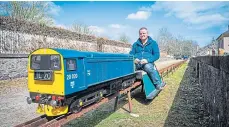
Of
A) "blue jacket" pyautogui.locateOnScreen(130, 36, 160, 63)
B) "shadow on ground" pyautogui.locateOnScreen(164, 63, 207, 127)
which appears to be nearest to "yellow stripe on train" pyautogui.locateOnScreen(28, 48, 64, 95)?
"shadow on ground" pyautogui.locateOnScreen(164, 63, 207, 127)

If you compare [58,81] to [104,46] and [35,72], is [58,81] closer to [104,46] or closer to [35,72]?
[35,72]

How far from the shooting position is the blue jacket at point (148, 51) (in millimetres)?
7645

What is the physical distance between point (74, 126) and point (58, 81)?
2.46 metres

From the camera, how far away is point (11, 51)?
13.1m

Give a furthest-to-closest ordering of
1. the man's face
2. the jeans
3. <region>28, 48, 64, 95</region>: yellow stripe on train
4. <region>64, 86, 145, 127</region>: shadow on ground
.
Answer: the jeans, the man's face, <region>64, 86, 145, 127</region>: shadow on ground, <region>28, 48, 64, 95</region>: yellow stripe on train

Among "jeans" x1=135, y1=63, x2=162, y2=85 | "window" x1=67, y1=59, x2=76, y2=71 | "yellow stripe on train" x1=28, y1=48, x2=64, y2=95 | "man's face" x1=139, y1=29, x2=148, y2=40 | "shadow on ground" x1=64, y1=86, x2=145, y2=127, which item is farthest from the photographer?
"jeans" x1=135, y1=63, x2=162, y2=85

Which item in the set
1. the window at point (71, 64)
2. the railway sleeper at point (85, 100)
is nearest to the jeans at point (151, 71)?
the railway sleeper at point (85, 100)

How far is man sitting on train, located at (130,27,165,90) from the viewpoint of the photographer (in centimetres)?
762

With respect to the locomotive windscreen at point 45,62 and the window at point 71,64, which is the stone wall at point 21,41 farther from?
the window at point 71,64

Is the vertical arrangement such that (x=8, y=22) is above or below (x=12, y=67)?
above

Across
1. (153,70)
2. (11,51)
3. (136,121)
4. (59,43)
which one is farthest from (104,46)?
(136,121)

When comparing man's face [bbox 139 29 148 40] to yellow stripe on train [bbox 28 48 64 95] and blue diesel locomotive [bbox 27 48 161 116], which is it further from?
yellow stripe on train [bbox 28 48 64 95]

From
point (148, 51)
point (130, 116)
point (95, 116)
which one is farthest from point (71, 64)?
point (148, 51)

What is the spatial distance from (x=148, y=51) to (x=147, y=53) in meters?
0.09
